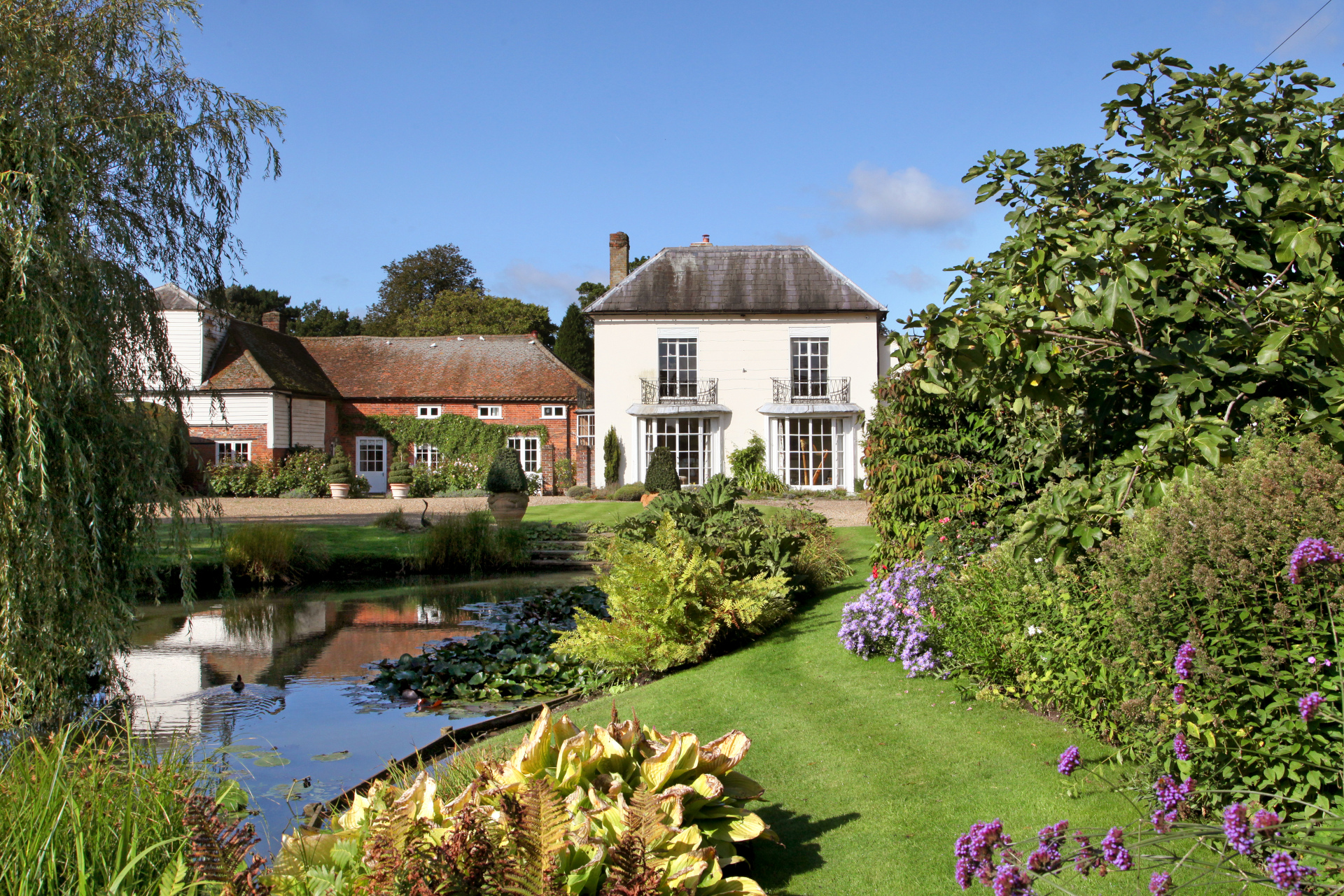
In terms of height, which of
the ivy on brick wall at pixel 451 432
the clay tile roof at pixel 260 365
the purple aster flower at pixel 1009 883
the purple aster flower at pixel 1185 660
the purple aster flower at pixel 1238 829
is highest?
the clay tile roof at pixel 260 365

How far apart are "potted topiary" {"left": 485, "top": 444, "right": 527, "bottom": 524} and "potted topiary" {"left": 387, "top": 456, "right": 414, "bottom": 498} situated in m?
10.6

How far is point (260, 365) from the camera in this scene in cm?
2955

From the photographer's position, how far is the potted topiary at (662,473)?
25234 mm

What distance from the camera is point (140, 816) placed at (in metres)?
3.47

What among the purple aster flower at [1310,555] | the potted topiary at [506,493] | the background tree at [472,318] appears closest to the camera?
the purple aster flower at [1310,555]

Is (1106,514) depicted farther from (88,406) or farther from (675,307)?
(675,307)

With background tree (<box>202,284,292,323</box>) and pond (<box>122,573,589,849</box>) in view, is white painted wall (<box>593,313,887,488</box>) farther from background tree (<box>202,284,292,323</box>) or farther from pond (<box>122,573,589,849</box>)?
background tree (<box>202,284,292,323</box>)

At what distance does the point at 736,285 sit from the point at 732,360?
2364 millimetres

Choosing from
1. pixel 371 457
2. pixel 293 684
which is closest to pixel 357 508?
pixel 371 457

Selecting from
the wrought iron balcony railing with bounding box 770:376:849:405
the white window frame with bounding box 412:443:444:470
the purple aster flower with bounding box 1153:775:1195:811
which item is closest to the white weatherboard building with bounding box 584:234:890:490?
the wrought iron balcony railing with bounding box 770:376:849:405

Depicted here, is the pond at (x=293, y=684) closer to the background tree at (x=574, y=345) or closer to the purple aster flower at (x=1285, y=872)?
the purple aster flower at (x=1285, y=872)

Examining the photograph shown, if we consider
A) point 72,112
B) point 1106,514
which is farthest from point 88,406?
point 1106,514

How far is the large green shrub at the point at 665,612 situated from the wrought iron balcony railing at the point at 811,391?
2030 centimetres

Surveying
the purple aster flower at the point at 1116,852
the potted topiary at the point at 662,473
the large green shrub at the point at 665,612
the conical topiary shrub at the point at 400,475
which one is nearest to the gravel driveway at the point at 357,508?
the conical topiary shrub at the point at 400,475
